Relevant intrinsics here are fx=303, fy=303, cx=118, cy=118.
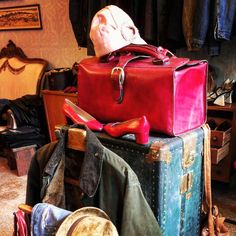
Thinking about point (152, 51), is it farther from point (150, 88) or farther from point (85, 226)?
point (85, 226)

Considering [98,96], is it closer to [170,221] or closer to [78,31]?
[170,221]

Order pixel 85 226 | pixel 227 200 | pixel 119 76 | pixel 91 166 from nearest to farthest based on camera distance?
1. pixel 85 226
2. pixel 91 166
3. pixel 119 76
4. pixel 227 200

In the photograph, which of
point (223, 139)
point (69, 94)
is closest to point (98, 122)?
point (223, 139)

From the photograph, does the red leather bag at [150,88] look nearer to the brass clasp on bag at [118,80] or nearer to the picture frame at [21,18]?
the brass clasp on bag at [118,80]

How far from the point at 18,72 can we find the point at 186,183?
2657 mm

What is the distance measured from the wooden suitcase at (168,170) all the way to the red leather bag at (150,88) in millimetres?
58

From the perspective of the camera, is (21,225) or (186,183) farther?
(186,183)

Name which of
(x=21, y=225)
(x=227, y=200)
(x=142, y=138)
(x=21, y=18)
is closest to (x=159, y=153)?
(x=142, y=138)

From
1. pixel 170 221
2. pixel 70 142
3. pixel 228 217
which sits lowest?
pixel 228 217

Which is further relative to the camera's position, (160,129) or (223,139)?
(223,139)

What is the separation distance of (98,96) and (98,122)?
10 cm

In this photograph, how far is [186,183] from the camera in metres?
1.08

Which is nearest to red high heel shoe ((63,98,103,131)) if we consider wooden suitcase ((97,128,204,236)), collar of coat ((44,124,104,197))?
wooden suitcase ((97,128,204,236))

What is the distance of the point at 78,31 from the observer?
8.48ft
